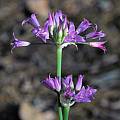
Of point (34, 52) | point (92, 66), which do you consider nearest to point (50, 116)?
point (92, 66)

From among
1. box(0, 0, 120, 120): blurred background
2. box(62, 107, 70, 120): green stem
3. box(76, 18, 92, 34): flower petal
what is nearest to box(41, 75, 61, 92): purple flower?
box(62, 107, 70, 120): green stem

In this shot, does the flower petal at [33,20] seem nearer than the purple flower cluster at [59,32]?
No

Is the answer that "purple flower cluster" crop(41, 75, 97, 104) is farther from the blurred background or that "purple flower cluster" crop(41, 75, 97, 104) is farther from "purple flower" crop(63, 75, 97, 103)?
the blurred background

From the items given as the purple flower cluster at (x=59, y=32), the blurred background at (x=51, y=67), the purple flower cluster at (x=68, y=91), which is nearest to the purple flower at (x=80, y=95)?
the purple flower cluster at (x=68, y=91)

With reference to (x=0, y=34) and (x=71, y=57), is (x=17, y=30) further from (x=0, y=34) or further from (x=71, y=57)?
(x=71, y=57)

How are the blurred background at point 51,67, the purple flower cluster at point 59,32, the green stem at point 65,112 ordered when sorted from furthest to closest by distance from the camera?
the blurred background at point 51,67 → the green stem at point 65,112 → the purple flower cluster at point 59,32

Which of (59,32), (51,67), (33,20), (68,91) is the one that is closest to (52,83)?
(68,91)

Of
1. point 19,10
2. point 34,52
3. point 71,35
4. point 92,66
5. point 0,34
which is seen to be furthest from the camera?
point 19,10

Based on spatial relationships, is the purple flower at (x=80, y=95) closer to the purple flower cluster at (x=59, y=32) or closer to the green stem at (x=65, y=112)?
the green stem at (x=65, y=112)

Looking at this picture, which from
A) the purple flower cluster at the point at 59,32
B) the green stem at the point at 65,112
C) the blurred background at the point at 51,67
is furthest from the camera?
the blurred background at the point at 51,67
